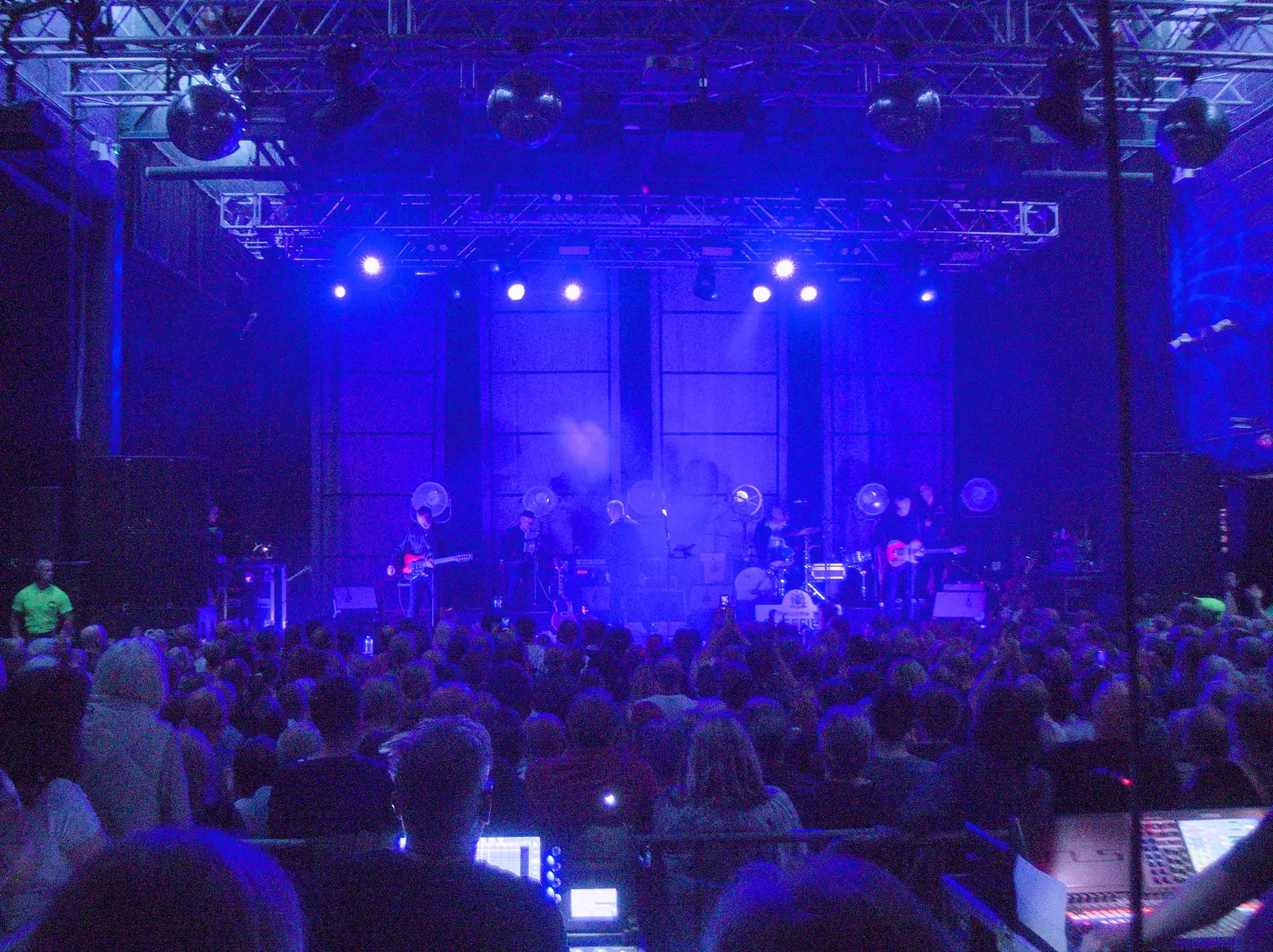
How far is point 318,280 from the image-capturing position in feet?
48.3

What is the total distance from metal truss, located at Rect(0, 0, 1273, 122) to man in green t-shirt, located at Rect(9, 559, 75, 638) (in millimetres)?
4531

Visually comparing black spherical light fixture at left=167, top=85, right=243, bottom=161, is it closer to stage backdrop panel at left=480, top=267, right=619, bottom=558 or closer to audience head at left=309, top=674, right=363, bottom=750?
audience head at left=309, top=674, right=363, bottom=750

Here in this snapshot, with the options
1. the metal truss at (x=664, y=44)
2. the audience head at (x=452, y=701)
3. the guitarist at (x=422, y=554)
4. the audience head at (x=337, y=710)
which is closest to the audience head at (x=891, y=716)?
the audience head at (x=452, y=701)

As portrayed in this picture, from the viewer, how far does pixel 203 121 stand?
7883 millimetres

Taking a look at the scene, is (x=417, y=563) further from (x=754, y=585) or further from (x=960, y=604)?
(x=960, y=604)

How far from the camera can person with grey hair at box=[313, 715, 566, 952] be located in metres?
1.75

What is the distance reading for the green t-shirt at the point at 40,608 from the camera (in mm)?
9266

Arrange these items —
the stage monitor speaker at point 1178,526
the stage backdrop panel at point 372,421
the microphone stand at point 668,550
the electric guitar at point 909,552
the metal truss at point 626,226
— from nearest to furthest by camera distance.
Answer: the stage monitor speaker at point 1178,526 → the metal truss at point 626,226 → the electric guitar at point 909,552 → the microphone stand at point 668,550 → the stage backdrop panel at point 372,421

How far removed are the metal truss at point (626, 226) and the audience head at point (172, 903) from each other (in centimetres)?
1092

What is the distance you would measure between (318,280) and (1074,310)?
34.7 ft

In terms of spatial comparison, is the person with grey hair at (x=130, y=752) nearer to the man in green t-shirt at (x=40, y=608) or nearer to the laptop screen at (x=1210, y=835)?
the laptop screen at (x=1210, y=835)

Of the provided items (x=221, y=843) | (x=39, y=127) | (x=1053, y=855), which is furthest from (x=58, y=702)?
(x=39, y=127)

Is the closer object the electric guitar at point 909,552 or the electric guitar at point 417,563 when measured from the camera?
the electric guitar at point 417,563

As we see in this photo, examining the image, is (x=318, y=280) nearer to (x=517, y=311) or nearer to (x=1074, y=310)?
(x=517, y=311)
